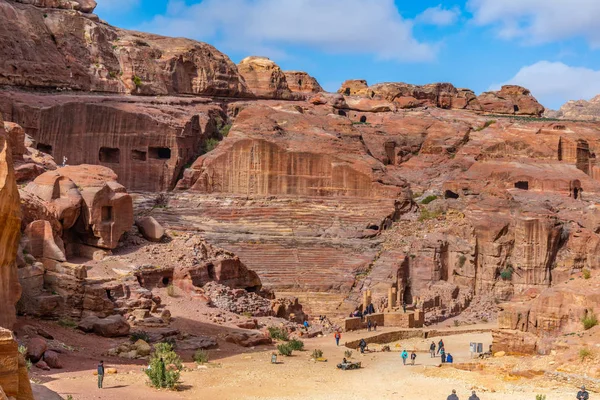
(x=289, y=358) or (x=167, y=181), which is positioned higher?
(x=167, y=181)

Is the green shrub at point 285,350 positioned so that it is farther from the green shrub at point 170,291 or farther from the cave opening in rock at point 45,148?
the cave opening in rock at point 45,148

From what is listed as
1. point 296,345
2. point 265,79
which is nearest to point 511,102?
point 265,79

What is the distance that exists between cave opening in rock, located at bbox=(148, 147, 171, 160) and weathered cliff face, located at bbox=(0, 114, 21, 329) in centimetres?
3340

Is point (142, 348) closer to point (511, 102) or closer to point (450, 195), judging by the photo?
point (450, 195)

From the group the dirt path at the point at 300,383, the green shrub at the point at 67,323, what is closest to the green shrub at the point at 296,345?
the dirt path at the point at 300,383

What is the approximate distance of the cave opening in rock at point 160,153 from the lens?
55844 millimetres

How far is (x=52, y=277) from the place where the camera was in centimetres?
2755

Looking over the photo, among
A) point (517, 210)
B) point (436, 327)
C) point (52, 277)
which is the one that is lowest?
point (436, 327)

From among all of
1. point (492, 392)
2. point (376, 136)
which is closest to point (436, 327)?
point (492, 392)

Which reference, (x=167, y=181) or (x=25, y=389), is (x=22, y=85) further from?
(x=25, y=389)

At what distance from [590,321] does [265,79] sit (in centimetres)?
5561

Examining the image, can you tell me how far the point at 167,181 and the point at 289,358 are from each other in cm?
2945

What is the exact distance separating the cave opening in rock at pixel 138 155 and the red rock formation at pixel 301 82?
31901 mm

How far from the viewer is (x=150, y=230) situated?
122 feet
